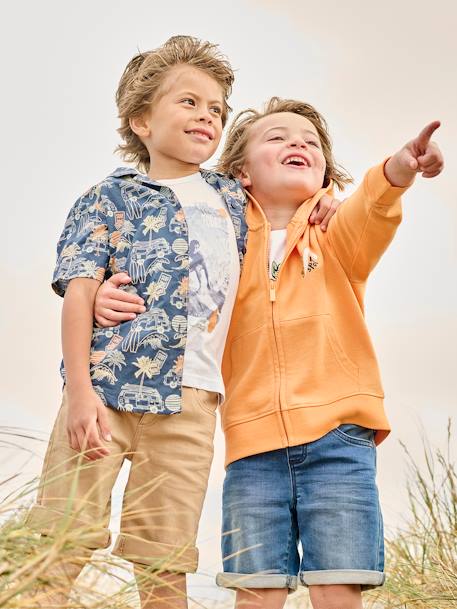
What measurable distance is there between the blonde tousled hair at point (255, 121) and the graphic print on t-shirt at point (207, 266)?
0.42m

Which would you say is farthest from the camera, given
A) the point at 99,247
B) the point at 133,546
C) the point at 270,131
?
the point at 270,131

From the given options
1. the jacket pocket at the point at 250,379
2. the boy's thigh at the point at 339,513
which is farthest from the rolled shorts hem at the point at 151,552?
the jacket pocket at the point at 250,379

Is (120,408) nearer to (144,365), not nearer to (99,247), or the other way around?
(144,365)

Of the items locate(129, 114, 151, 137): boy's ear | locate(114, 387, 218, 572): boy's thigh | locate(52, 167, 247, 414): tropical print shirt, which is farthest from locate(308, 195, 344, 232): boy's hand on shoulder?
locate(114, 387, 218, 572): boy's thigh

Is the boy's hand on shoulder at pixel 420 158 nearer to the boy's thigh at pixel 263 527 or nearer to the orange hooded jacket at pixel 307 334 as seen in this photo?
the orange hooded jacket at pixel 307 334

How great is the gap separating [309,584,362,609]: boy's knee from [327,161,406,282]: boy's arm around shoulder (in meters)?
0.91

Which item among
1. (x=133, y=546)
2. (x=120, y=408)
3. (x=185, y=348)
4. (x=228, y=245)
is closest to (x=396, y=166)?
(x=228, y=245)

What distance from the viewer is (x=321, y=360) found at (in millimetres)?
2588

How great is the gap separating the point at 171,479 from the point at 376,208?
0.96 metres

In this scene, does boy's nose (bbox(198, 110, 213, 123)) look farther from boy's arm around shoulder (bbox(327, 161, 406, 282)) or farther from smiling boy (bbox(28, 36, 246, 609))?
boy's arm around shoulder (bbox(327, 161, 406, 282))

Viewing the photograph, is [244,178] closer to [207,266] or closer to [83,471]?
[207,266]

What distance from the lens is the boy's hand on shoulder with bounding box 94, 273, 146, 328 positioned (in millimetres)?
2396

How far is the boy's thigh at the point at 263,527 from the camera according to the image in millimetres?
2484

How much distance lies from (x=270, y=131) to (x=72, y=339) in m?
1.03
